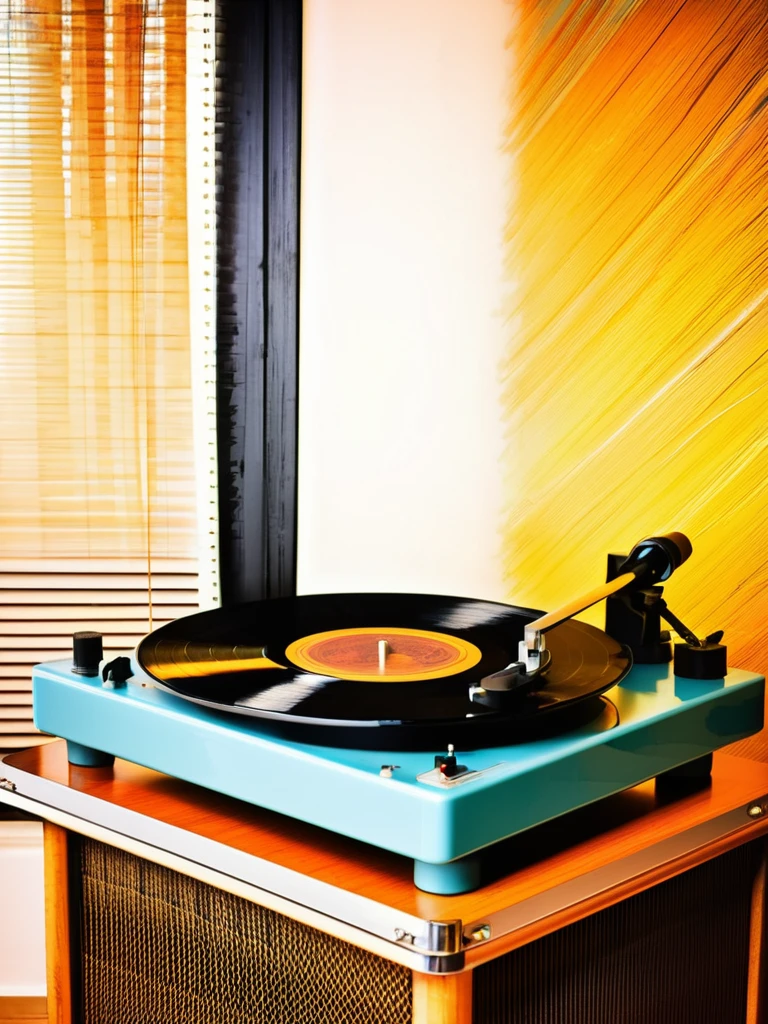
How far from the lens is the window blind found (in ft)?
5.36

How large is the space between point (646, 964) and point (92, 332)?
3.95 ft

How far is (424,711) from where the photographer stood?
81 cm

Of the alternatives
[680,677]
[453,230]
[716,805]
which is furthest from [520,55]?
[716,805]

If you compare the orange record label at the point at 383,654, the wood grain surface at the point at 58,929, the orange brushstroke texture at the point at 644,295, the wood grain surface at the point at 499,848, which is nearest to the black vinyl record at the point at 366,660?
the orange record label at the point at 383,654

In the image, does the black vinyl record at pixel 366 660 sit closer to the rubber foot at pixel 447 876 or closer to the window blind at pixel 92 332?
the rubber foot at pixel 447 876

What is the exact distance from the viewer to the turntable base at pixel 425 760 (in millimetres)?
739

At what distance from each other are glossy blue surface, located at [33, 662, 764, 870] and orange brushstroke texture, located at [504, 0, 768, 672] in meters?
0.46

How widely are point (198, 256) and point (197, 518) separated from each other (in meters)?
0.40

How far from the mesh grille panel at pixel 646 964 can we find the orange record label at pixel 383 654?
234mm

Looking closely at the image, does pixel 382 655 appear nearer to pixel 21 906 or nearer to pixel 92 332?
pixel 92 332

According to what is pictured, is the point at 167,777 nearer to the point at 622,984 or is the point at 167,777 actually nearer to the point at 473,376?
the point at 622,984

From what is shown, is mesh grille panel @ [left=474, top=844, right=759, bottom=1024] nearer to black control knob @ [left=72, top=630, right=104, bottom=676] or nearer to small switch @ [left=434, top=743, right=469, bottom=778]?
small switch @ [left=434, top=743, right=469, bottom=778]

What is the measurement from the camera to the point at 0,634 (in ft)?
5.83

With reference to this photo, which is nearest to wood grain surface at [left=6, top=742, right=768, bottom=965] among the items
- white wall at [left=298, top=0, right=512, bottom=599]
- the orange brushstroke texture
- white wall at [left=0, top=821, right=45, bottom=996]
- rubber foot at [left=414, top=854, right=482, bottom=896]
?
rubber foot at [left=414, top=854, right=482, bottom=896]
